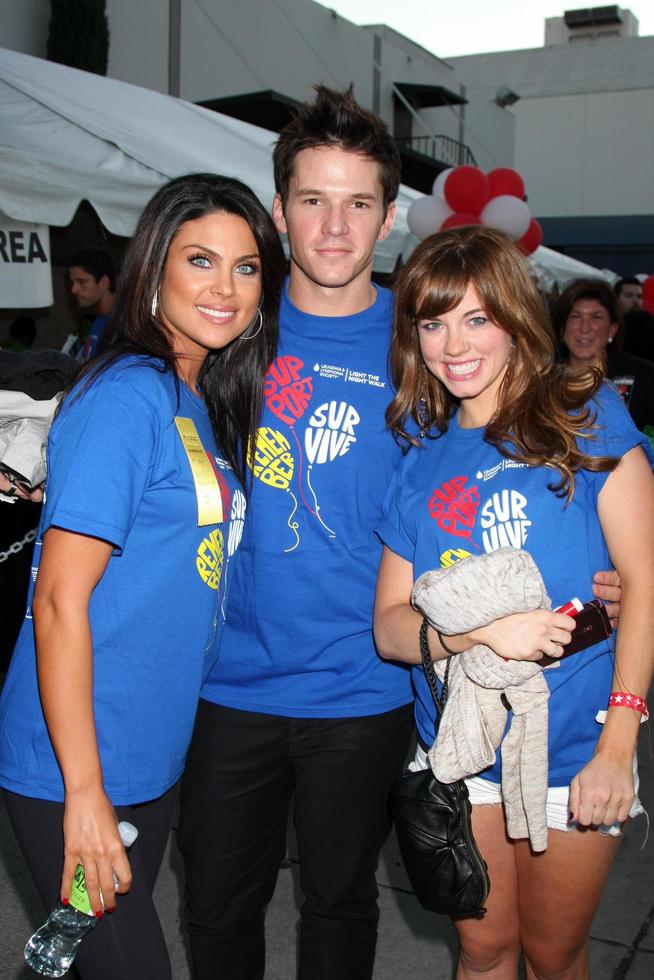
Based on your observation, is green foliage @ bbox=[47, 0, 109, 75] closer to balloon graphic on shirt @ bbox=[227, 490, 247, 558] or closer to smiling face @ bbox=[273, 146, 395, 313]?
smiling face @ bbox=[273, 146, 395, 313]

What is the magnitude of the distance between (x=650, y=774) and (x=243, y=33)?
53.5 feet

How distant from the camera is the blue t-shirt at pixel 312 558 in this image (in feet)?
7.23

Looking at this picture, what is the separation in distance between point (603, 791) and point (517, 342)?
3.01 feet

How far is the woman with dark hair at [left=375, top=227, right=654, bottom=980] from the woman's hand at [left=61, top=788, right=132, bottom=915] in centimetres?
71

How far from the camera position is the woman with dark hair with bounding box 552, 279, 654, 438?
512cm

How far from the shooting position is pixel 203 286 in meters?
1.89

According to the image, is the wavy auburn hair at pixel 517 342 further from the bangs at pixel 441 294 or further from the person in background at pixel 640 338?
the person in background at pixel 640 338

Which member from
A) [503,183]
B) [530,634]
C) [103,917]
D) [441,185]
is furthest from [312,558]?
[503,183]

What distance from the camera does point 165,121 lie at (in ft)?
20.7

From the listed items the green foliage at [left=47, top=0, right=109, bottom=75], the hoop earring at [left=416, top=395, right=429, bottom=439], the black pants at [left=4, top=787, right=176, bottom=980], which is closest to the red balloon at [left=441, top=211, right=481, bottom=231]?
the hoop earring at [left=416, top=395, right=429, bottom=439]

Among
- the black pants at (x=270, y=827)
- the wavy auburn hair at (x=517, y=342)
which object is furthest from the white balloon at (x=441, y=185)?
the black pants at (x=270, y=827)

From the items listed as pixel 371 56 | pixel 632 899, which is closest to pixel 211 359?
pixel 632 899

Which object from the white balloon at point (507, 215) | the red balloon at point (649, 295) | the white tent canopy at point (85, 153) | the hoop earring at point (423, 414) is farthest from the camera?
the red balloon at point (649, 295)

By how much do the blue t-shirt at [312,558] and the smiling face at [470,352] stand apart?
0.26 metres
